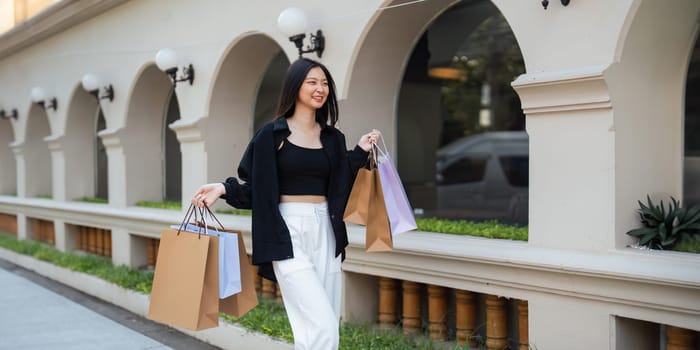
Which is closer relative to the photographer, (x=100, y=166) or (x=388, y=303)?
(x=388, y=303)

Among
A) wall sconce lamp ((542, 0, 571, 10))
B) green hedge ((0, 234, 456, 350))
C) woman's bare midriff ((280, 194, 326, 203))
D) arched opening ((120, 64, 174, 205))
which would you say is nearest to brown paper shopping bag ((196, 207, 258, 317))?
woman's bare midriff ((280, 194, 326, 203))

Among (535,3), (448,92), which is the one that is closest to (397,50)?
(535,3)

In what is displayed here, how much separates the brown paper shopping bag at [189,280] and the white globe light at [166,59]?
3811 millimetres

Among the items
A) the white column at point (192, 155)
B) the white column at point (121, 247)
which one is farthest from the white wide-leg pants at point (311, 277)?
the white column at point (121, 247)

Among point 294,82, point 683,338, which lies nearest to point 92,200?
point 294,82

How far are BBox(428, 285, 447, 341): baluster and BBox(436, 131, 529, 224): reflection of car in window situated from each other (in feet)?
22.2

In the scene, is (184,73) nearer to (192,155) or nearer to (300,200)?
(192,155)

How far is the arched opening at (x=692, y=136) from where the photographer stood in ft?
16.2

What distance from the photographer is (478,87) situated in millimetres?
14859

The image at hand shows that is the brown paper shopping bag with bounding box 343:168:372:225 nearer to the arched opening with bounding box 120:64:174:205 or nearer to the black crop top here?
the black crop top

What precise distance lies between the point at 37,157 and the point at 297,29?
326 inches

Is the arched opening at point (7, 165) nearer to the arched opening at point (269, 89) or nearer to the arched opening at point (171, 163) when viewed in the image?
the arched opening at point (171, 163)

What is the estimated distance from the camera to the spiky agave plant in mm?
3936

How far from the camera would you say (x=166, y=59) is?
7.11 meters
